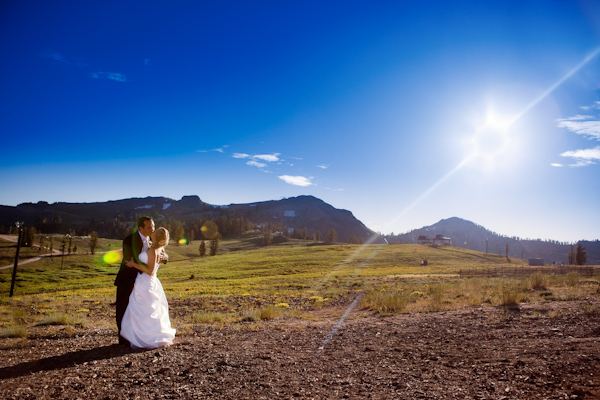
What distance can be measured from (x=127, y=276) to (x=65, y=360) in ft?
6.58

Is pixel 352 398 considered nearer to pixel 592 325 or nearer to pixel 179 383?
pixel 179 383

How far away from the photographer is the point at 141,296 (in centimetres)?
800

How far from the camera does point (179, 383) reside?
19.1 feet

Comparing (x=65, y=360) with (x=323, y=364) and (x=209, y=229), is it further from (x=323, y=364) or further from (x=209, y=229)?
(x=209, y=229)

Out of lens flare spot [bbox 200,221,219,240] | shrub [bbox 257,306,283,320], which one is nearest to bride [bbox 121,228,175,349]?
shrub [bbox 257,306,283,320]

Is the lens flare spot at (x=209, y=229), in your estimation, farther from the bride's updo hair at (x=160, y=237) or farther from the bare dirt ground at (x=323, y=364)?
the bride's updo hair at (x=160, y=237)

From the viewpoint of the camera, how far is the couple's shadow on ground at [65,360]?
20.2 feet

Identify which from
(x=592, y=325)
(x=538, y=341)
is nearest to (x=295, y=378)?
(x=538, y=341)

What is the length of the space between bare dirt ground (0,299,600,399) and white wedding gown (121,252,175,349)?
35 centimetres

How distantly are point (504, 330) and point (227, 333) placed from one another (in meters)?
8.26

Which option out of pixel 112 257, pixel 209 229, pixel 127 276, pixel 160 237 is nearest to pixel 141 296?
pixel 127 276

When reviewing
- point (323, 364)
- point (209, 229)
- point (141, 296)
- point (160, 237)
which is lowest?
point (209, 229)

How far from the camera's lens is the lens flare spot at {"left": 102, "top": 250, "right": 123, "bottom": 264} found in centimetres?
9694

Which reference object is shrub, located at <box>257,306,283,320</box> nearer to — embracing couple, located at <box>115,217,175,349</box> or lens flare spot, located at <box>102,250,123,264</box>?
embracing couple, located at <box>115,217,175,349</box>
